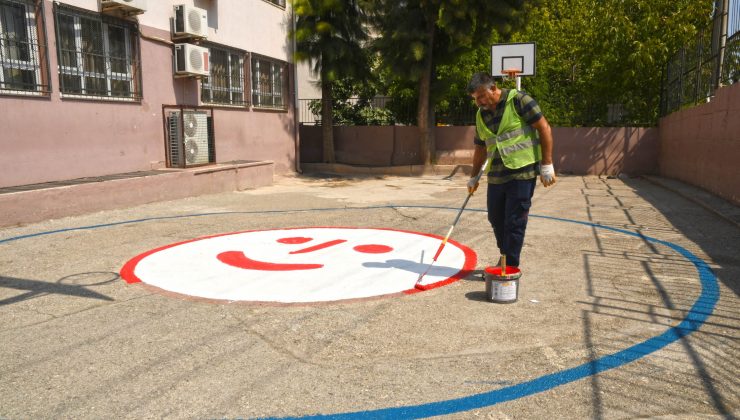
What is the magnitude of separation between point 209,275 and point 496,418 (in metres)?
3.41

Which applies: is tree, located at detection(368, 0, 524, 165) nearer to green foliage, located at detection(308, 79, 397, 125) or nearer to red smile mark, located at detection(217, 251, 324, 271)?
green foliage, located at detection(308, 79, 397, 125)

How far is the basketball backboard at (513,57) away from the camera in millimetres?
15125

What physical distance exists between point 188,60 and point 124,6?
1.87 metres

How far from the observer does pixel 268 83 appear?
17.1 metres

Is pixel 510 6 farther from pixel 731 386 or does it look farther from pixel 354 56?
pixel 731 386

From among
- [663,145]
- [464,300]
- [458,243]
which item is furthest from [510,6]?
[464,300]

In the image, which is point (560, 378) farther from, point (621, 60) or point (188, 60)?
point (621, 60)

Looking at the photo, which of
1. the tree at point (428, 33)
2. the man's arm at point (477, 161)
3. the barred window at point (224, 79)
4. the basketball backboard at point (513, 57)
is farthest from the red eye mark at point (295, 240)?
the tree at point (428, 33)

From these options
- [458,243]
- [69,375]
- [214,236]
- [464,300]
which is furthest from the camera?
[214,236]

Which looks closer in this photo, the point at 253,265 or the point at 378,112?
the point at 253,265

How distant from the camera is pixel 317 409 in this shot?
2789mm

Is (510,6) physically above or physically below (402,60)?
above

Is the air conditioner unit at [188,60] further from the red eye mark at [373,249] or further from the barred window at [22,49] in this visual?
the red eye mark at [373,249]

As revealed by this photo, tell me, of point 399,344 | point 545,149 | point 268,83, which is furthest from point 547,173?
point 268,83
